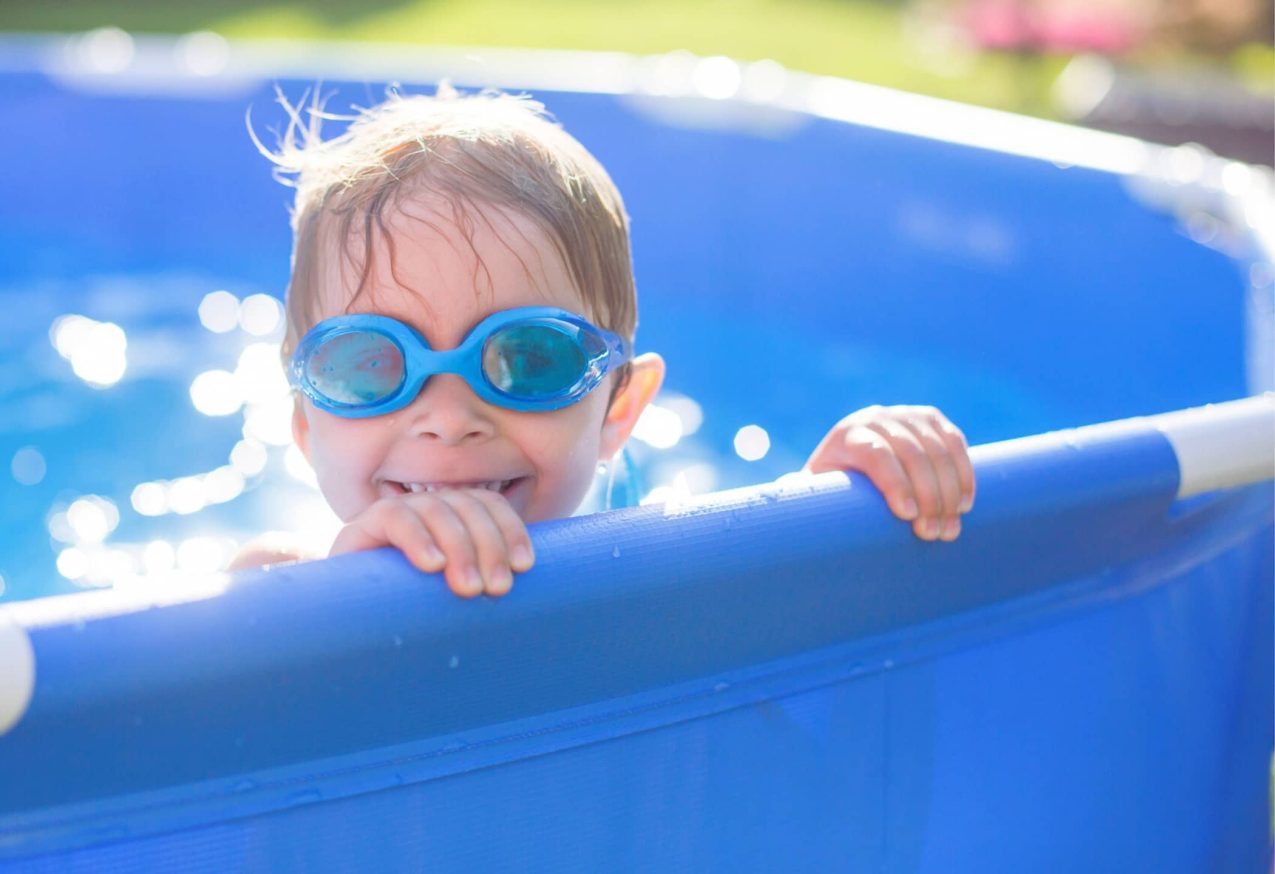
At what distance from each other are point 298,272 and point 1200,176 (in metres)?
2.18

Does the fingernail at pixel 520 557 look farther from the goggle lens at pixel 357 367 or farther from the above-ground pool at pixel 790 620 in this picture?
the goggle lens at pixel 357 367

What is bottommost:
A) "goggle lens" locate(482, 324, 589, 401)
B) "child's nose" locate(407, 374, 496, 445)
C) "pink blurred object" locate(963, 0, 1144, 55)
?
"child's nose" locate(407, 374, 496, 445)

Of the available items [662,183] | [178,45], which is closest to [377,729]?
[662,183]

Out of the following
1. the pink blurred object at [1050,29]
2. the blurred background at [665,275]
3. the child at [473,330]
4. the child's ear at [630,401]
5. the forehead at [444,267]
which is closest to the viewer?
the child at [473,330]

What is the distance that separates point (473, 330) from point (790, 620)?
55 centimetres

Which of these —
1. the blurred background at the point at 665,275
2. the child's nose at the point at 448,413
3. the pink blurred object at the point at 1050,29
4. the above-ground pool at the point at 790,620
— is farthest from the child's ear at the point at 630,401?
the pink blurred object at the point at 1050,29

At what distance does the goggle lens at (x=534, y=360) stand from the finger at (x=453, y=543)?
434 millimetres

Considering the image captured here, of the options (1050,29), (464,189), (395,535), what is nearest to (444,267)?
(464,189)

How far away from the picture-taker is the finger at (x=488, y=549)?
1195mm

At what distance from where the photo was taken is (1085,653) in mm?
1715

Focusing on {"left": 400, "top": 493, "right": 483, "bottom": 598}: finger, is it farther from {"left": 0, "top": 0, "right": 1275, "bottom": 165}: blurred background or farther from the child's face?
{"left": 0, "top": 0, "right": 1275, "bottom": 165}: blurred background

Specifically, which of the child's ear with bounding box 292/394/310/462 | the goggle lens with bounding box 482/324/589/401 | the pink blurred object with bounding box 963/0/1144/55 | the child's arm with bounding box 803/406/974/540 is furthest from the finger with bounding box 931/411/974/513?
the pink blurred object with bounding box 963/0/1144/55

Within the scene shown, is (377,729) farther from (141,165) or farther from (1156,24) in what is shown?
(1156,24)

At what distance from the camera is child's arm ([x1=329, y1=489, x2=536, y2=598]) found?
47.0 inches
